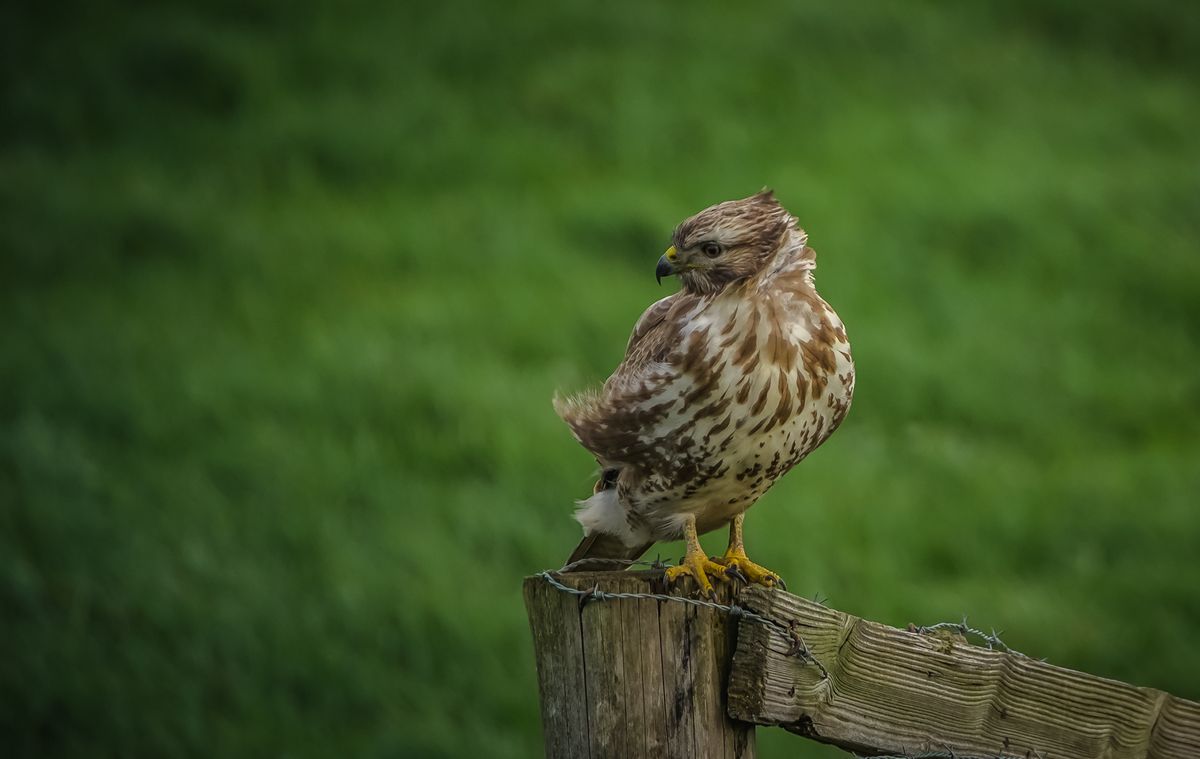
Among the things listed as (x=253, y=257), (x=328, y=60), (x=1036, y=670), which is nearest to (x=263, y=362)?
(x=253, y=257)

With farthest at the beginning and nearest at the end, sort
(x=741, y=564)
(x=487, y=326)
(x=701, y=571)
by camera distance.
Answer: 1. (x=487, y=326)
2. (x=741, y=564)
3. (x=701, y=571)

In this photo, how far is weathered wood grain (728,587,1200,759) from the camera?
2930 millimetres

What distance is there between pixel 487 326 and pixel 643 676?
7.14 metres

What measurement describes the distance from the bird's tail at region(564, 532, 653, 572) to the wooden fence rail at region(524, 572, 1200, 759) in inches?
40.6

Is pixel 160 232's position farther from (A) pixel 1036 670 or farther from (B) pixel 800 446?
(A) pixel 1036 670

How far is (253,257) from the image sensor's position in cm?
1076

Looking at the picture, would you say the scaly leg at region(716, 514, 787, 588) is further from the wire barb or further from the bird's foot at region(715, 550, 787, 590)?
the wire barb

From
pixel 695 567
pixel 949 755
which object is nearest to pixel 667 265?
pixel 695 567

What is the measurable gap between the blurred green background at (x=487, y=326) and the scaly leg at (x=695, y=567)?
126 inches

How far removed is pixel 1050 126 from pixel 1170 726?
1024 centimetres

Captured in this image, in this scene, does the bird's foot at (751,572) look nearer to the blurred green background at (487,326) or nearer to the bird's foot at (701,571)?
the bird's foot at (701,571)

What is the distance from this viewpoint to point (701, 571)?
3400 millimetres

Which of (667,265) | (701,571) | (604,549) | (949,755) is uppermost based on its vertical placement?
(667,265)

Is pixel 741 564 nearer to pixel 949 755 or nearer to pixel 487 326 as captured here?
pixel 949 755
